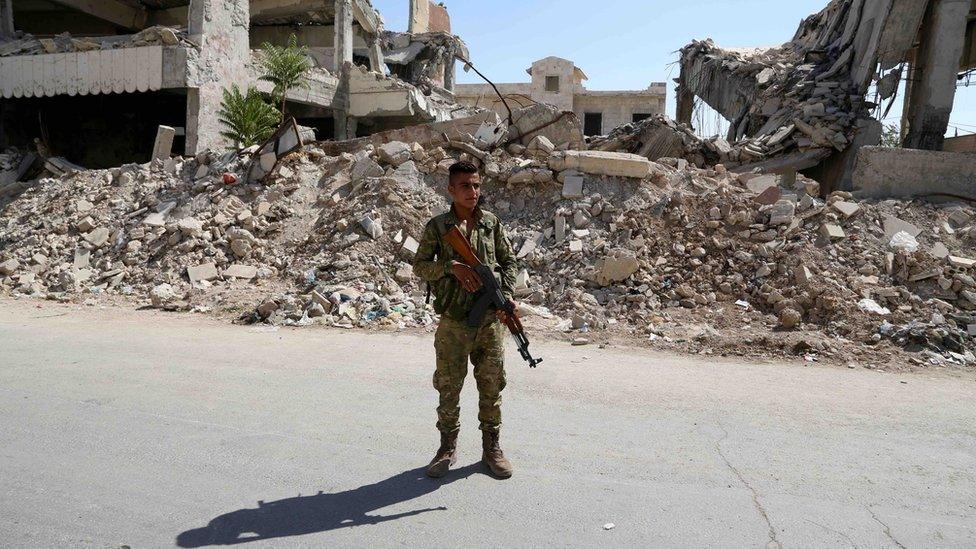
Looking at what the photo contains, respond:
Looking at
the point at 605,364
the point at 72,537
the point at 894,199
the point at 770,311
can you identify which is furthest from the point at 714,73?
the point at 72,537

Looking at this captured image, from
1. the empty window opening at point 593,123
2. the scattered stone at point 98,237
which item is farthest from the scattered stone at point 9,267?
the empty window opening at point 593,123

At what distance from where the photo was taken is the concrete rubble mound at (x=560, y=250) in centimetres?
638

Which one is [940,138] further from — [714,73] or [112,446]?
[112,446]

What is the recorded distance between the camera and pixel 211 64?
13.1 metres

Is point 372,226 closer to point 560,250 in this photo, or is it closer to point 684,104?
point 560,250

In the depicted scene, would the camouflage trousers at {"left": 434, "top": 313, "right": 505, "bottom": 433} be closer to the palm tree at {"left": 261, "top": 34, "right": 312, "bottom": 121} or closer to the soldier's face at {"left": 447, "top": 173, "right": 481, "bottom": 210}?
the soldier's face at {"left": 447, "top": 173, "right": 481, "bottom": 210}

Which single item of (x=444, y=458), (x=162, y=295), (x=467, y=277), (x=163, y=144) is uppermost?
(x=163, y=144)

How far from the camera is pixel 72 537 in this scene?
7.59 feet

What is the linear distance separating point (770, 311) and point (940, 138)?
21.2ft

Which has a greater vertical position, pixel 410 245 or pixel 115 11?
pixel 115 11

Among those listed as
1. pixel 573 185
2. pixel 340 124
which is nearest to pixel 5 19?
pixel 340 124

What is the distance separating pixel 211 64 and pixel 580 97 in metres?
15.8

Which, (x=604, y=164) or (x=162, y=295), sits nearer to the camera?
(x=162, y=295)

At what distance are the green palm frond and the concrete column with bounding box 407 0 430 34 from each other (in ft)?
47.3
